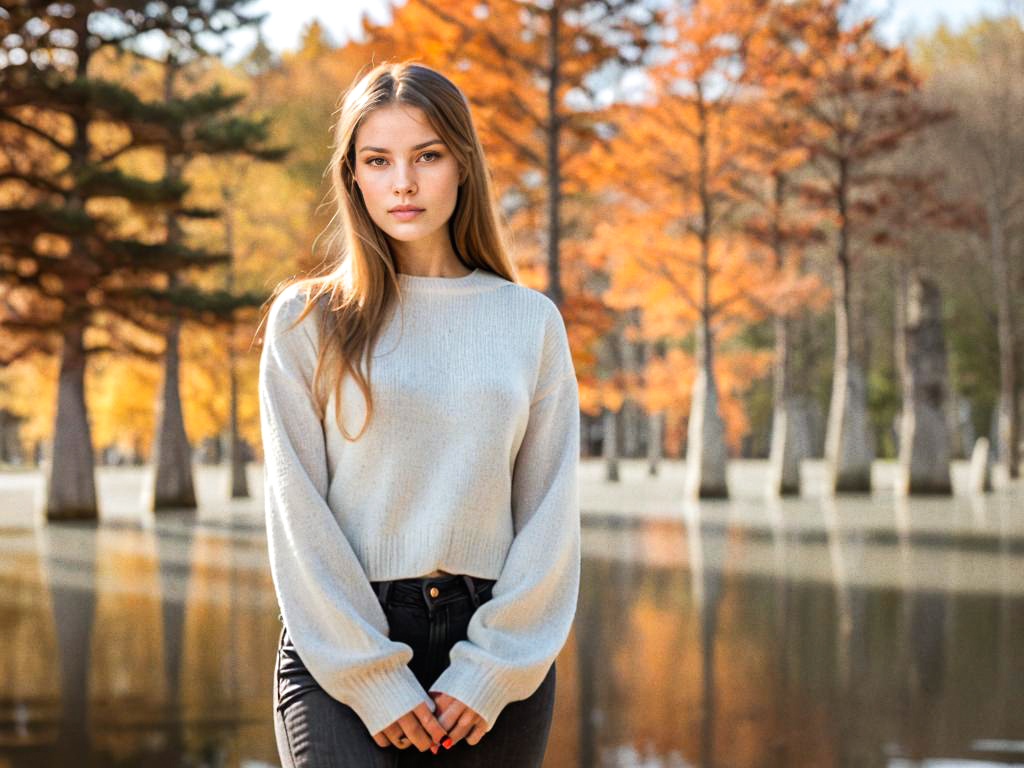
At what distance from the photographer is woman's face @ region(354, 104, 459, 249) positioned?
2514mm

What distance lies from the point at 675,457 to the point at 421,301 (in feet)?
166

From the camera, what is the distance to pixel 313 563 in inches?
91.9

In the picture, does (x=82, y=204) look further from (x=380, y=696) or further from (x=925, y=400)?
(x=380, y=696)

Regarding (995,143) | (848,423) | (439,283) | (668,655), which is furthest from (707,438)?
(439,283)

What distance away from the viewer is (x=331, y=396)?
2.43 meters

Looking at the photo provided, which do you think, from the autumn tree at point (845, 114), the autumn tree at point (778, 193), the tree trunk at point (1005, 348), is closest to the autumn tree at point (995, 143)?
the tree trunk at point (1005, 348)

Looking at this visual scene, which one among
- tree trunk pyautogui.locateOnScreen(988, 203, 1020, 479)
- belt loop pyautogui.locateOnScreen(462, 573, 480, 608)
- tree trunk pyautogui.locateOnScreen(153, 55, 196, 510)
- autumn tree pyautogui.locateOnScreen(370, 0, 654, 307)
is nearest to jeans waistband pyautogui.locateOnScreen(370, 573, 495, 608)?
belt loop pyautogui.locateOnScreen(462, 573, 480, 608)

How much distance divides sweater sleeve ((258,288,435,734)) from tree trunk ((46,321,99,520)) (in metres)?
21.1

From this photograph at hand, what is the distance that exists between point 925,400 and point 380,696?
25060mm

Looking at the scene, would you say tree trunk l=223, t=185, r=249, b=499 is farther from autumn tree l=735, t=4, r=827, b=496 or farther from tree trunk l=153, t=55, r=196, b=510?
autumn tree l=735, t=4, r=827, b=496

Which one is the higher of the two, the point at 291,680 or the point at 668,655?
the point at 291,680

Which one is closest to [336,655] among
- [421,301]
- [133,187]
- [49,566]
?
[421,301]

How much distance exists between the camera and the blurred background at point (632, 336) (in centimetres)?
788

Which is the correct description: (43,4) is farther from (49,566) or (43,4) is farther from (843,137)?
(843,137)
